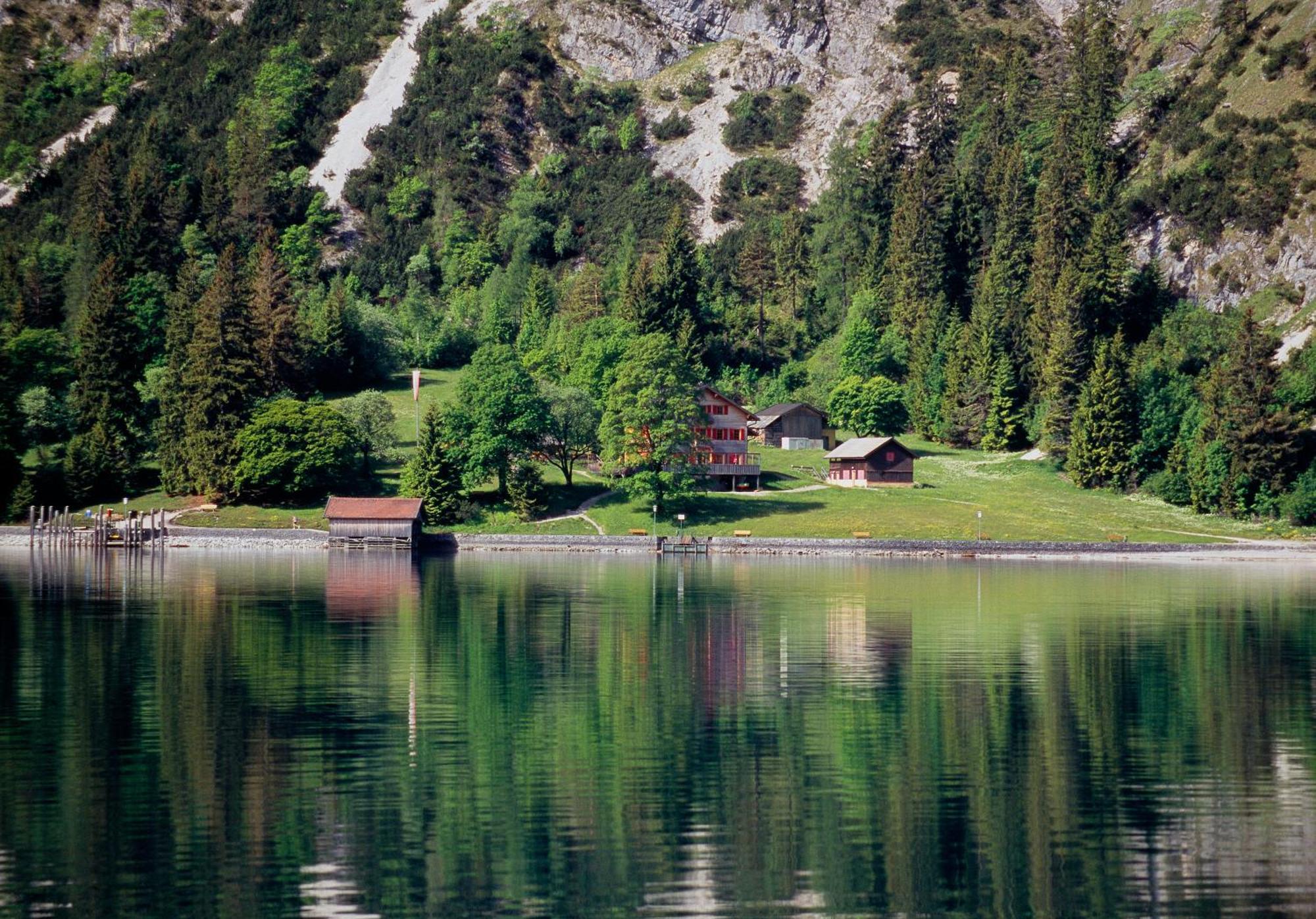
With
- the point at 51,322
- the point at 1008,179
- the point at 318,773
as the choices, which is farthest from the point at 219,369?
the point at 318,773

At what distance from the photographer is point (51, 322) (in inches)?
6393

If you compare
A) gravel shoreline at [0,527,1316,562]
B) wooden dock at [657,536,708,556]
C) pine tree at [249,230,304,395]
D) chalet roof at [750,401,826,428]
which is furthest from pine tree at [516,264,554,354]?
wooden dock at [657,536,708,556]

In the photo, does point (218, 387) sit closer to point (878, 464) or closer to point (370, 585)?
point (370, 585)

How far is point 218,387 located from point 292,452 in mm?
9427

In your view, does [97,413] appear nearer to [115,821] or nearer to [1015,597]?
[1015,597]

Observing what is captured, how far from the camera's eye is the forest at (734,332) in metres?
121

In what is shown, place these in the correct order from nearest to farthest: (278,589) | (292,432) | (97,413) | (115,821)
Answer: (115,821)
(278,589)
(292,432)
(97,413)

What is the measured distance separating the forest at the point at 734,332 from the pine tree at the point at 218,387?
0.25 metres

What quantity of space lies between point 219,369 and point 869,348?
63.7 metres

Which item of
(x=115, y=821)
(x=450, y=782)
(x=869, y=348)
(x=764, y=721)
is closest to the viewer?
(x=115, y=821)

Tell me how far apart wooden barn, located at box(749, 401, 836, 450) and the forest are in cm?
284

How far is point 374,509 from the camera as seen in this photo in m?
110

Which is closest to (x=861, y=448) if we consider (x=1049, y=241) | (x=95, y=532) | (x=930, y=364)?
(x=930, y=364)

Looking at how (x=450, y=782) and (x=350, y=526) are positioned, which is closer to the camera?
(x=450, y=782)
